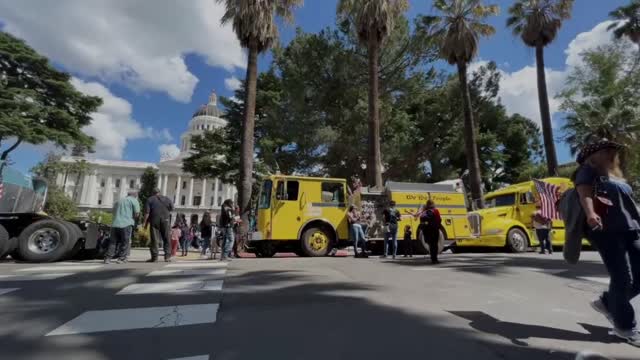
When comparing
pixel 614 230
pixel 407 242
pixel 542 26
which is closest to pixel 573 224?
pixel 614 230

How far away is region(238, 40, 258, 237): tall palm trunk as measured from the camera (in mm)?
14695

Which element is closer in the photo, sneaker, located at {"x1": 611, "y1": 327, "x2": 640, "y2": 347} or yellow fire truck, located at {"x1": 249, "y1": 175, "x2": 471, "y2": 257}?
sneaker, located at {"x1": 611, "y1": 327, "x2": 640, "y2": 347}

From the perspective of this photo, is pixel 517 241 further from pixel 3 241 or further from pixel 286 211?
pixel 3 241

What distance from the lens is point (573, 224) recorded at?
11.9 feet

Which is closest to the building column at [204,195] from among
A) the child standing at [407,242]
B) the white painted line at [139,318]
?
the child standing at [407,242]

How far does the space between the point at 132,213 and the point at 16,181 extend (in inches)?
143

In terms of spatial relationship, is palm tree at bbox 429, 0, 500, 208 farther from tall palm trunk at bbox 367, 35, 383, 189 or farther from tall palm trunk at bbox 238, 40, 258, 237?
tall palm trunk at bbox 238, 40, 258, 237

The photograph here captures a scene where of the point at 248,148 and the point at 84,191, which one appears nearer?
the point at 248,148

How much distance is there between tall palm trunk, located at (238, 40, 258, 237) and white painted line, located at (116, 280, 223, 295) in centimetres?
771

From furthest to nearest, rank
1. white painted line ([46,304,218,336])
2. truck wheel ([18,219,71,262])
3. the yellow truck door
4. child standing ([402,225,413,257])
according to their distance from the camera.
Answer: child standing ([402,225,413,257]) → the yellow truck door → truck wheel ([18,219,71,262]) → white painted line ([46,304,218,336])

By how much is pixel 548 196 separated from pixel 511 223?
1622 mm

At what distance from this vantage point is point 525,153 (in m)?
36.8

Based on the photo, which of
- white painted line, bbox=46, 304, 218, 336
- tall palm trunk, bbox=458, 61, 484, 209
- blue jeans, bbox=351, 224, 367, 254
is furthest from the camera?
tall palm trunk, bbox=458, 61, 484, 209

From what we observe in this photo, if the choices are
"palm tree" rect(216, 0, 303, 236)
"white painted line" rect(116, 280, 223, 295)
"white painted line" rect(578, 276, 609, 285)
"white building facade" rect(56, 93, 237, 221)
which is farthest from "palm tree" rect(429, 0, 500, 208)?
"white building facade" rect(56, 93, 237, 221)
